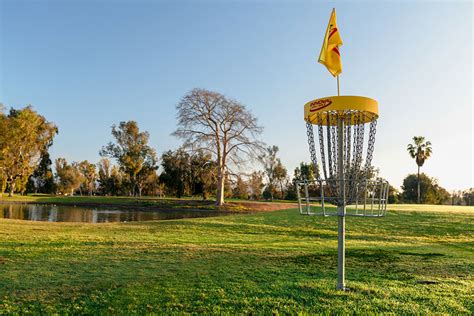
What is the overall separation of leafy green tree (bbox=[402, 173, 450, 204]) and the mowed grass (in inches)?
2088

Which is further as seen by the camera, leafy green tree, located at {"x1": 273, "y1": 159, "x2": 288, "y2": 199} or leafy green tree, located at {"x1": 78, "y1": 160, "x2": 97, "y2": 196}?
leafy green tree, located at {"x1": 78, "y1": 160, "x2": 97, "y2": 196}

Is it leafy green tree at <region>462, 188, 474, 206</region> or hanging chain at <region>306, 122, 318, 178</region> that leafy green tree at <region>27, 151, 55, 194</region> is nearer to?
hanging chain at <region>306, 122, 318, 178</region>

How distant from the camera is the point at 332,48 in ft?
16.3

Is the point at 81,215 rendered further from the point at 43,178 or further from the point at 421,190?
the point at 421,190

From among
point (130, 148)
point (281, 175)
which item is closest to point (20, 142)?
point (130, 148)

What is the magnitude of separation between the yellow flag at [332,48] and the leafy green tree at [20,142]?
151ft

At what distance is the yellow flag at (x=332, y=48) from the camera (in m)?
4.91

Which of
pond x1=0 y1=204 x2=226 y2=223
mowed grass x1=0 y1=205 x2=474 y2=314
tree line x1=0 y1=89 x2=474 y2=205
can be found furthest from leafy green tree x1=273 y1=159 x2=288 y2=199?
mowed grass x1=0 y1=205 x2=474 y2=314

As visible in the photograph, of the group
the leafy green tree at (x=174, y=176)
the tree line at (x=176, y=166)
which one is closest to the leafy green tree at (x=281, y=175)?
the tree line at (x=176, y=166)

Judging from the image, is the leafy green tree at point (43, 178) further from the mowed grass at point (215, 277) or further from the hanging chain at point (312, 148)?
the hanging chain at point (312, 148)

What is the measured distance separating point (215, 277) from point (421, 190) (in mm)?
61198

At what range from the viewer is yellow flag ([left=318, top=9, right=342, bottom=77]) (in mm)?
4910

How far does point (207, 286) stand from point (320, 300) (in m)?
1.69

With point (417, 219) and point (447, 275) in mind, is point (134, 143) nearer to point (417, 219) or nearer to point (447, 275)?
point (417, 219)
